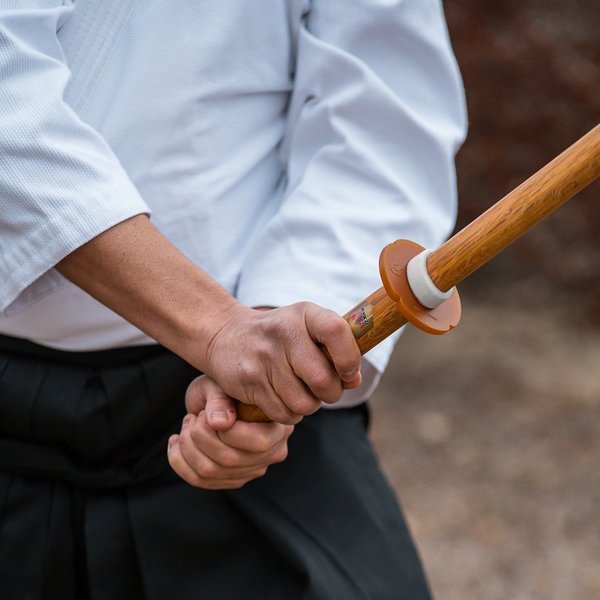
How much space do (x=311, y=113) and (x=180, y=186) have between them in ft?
0.55

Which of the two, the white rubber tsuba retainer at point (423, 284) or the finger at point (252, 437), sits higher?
the white rubber tsuba retainer at point (423, 284)

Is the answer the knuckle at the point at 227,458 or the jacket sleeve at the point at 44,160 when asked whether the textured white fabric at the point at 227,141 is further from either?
the knuckle at the point at 227,458

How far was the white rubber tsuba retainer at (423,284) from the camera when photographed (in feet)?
2.60

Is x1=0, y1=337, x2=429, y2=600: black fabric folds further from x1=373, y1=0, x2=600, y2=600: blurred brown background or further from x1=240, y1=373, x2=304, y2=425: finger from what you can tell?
x1=373, y1=0, x2=600, y2=600: blurred brown background

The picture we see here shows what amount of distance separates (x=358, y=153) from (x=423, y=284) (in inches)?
12.5

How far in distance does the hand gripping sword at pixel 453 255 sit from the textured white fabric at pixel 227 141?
0.20 metres

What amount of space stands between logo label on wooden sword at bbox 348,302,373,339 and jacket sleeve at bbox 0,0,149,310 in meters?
0.21

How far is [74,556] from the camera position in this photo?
3.54 ft

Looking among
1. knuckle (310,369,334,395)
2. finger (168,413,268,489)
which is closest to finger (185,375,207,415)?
finger (168,413,268,489)

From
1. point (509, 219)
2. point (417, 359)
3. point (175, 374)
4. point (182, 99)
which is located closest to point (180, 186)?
point (182, 99)

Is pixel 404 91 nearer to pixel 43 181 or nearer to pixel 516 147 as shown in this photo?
pixel 43 181

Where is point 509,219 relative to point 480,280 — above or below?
above

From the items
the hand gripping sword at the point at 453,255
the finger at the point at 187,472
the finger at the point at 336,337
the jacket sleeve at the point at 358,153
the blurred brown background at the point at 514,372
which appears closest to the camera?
the hand gripping sword at the point at 453,255

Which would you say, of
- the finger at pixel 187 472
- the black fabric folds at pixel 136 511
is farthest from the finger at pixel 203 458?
the black fabric folds at pixel 136 511
